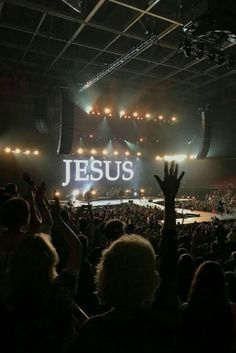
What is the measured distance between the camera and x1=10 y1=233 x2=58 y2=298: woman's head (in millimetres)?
1490

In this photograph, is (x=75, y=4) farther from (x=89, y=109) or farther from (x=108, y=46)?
(x=89, y=109)

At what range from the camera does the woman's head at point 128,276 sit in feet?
4.73

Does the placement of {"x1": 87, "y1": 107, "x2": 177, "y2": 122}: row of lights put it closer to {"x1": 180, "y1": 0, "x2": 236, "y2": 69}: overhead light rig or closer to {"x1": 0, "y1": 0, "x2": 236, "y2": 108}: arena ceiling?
{"x1": 0, "y1": 0, "x2": 236, "y2": 108}: arena ceiling

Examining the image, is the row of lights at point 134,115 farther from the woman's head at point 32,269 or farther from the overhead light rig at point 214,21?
the woman's head at point 32,269

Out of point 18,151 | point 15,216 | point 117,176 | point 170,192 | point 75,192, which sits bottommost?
point 15,216

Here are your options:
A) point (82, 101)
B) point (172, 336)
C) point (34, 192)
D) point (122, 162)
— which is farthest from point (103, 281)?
point (122, 162)

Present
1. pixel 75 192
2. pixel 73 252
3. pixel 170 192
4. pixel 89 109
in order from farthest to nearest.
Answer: pixel 75 192
pixel 89 109
pixel 170 192
pixel 73 252

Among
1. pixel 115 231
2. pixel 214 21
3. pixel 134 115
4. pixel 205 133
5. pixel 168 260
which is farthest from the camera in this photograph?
pixel 134 115

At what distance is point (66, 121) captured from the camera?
47.4 ft

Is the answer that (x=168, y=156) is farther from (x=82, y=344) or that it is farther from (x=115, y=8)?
(x=82, y=344)

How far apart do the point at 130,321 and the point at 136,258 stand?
273 mm

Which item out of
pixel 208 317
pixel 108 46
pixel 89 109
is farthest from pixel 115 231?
pixel 89 109

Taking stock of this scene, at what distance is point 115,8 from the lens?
38.3 feet

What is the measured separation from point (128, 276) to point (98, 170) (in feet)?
71.5
